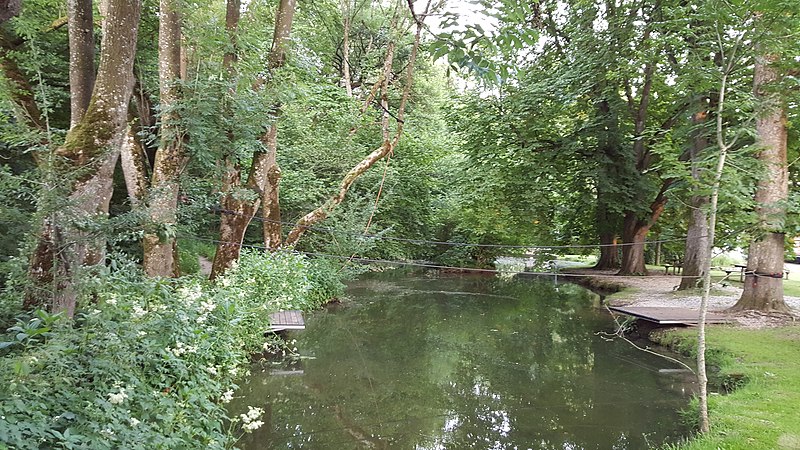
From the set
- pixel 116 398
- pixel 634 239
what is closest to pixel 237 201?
pixel 116 398

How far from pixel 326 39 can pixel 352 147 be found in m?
4.32

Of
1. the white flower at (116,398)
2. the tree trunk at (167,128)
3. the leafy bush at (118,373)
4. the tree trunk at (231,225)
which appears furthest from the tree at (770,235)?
the white flower at (116,398)

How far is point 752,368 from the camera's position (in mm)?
5367

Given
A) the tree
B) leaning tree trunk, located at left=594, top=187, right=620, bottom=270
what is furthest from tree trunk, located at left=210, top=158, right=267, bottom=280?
leaning tree trunk, located at left=594, top=187, right=620, bottom=270

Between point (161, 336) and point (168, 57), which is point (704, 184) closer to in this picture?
point (161, 336)

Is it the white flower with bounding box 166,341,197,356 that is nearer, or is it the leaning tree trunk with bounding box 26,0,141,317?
the leaning tree trunk with bounding box 26,0,141,317

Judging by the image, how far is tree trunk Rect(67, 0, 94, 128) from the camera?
12.1 ft

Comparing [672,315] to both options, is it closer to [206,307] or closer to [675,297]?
[675,297]

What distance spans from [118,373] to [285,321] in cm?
436

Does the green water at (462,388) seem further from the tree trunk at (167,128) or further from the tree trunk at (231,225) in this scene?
the tree trunk at (167,128)

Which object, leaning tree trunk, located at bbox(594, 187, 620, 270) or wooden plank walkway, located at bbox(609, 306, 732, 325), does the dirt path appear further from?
leaning tree trunk, located at bbox(594, 187, 620, 270)

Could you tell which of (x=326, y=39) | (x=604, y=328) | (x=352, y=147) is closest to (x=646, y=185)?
(x=604, y=328)

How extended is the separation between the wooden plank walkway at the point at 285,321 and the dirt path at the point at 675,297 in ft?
20.0

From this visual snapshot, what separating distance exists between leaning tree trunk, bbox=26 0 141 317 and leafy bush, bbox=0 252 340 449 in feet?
0.68
